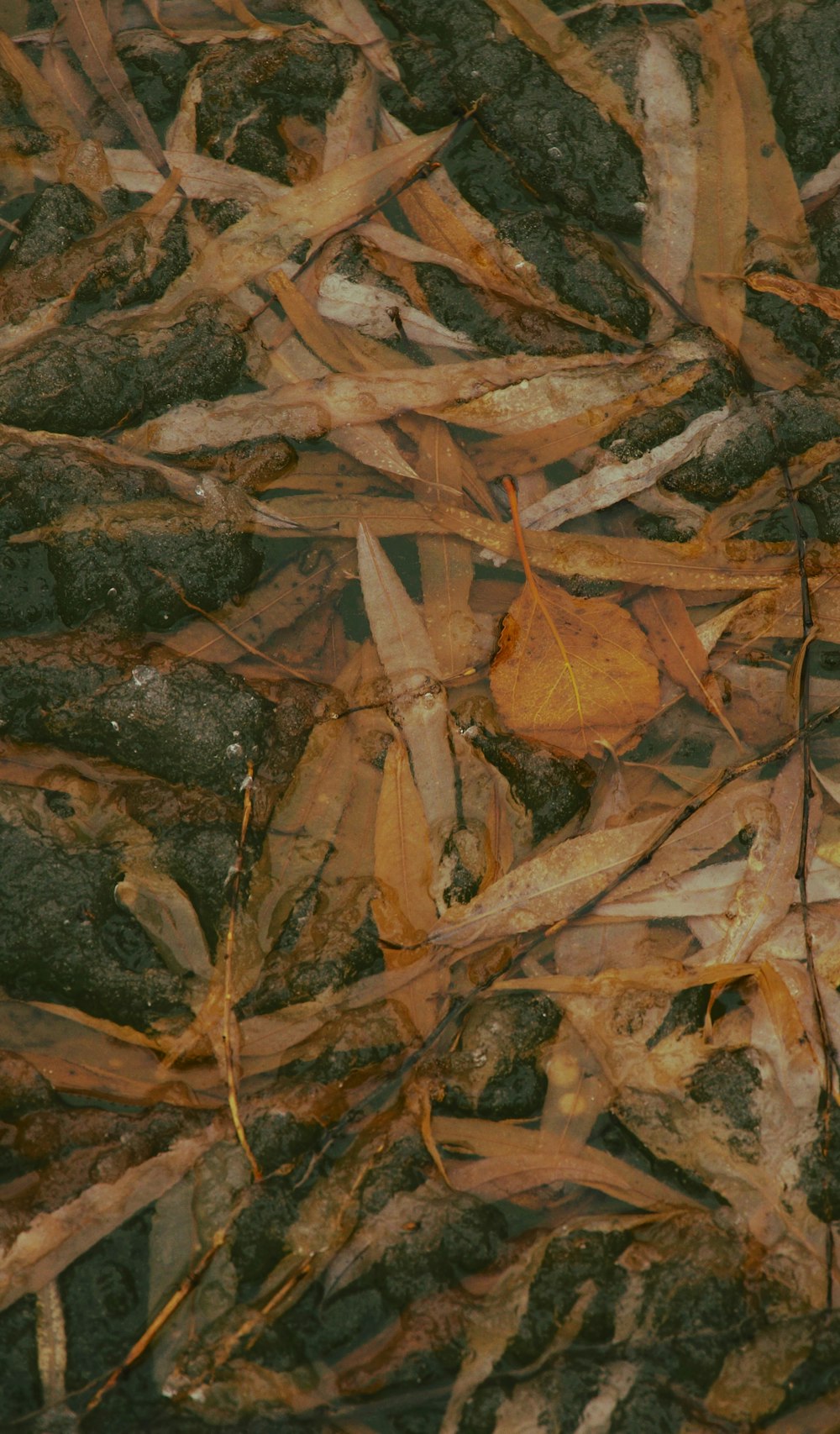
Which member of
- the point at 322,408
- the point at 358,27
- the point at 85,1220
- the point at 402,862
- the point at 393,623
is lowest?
the point at 85,1220

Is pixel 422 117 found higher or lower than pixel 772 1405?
higher

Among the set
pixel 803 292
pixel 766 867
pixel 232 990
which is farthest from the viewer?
pixel 803 292

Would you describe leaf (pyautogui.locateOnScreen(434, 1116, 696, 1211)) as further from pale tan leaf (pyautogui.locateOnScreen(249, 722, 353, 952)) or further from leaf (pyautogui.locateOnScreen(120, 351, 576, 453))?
leaf (pyautogui.locateOnScreen(120, 351, 576, 453))

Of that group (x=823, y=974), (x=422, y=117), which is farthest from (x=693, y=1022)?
(x=422, y=117)

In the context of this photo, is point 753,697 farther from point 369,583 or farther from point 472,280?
point 472,280

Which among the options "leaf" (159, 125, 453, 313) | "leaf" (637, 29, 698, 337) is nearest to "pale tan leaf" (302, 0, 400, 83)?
"leaf" (159, 125, 453, 313)

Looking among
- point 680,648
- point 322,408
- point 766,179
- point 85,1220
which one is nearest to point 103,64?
point 322,408

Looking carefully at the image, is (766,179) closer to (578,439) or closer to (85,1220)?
(578,439)
